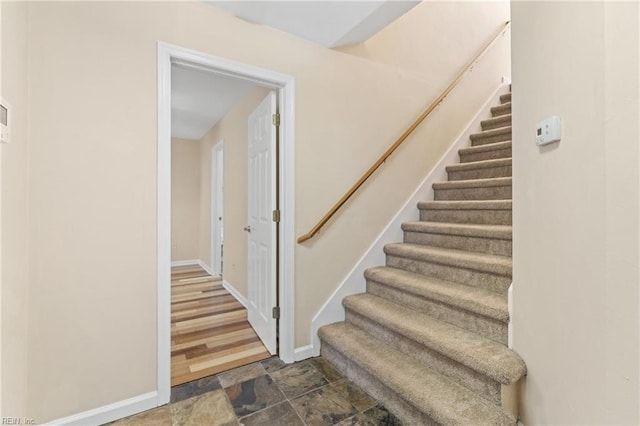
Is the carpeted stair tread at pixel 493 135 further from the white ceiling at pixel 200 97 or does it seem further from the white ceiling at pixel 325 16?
the white ceiling at pixel 200 97

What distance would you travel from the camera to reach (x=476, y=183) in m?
2.46

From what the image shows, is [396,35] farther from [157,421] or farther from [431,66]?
[157,421]

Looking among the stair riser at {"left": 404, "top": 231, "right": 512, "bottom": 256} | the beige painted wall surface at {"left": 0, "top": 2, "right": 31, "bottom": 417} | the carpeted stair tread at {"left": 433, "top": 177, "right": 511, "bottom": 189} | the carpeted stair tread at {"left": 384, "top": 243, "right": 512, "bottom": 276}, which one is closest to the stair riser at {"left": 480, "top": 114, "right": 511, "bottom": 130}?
the carpeted stair tread at {"left": 433, "top": 177, "right": 511, "bottom": 189}

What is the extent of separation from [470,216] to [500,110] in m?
1.79

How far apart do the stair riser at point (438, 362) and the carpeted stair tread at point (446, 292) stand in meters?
0.31

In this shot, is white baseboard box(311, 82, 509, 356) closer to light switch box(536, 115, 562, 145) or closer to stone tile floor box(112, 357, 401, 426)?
stone tile floor box(112, 357, 401, 426)

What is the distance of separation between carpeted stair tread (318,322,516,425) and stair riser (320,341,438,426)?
0.05m

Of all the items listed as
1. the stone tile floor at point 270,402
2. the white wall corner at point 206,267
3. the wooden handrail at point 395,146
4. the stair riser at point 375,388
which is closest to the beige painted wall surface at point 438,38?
the wooden handrail at point 395,146

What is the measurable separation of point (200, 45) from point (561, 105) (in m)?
1.93

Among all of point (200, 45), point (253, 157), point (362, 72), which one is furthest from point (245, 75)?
point (362, 72)

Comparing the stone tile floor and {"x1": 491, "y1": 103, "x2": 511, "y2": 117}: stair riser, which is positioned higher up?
{"x1": 491, "y1": 103, "x2": 511, "y2": 117}: stair riser

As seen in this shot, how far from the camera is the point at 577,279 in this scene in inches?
41.4

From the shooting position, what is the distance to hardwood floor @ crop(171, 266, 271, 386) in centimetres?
205

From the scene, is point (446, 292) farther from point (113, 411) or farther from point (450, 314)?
point (113, 411)
